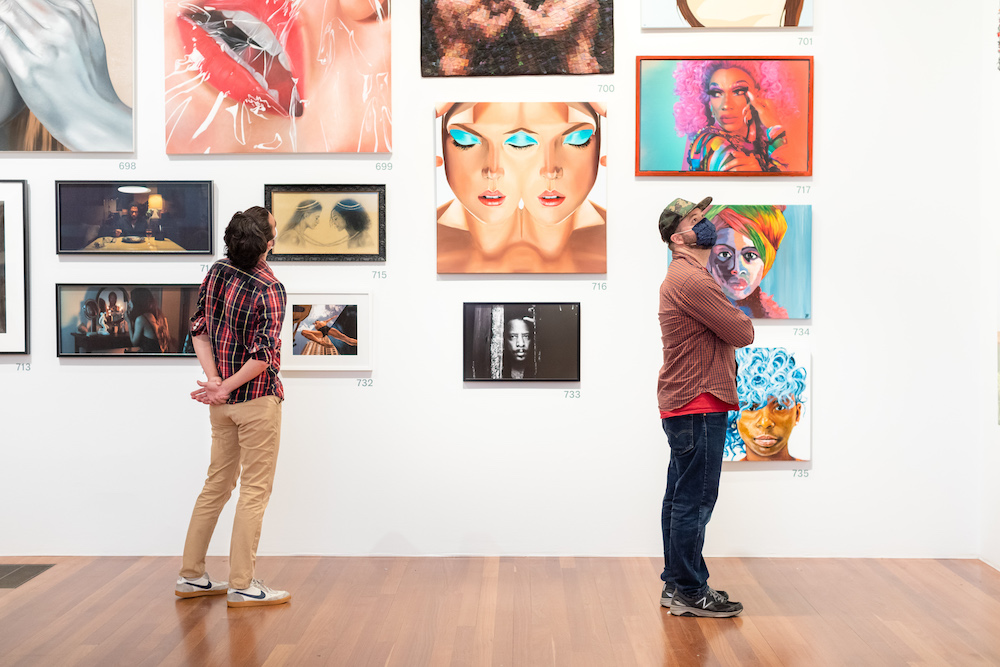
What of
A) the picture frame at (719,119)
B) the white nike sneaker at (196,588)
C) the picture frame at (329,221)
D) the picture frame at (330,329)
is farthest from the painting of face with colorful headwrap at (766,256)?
the white nike sneaker at (196,588)

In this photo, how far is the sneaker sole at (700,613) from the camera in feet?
10.4

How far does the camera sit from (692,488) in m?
3.18

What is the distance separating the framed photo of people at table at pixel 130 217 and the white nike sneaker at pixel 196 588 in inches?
62.4

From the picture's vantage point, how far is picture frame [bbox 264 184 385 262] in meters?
3.99

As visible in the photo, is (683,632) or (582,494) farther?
(582,494)

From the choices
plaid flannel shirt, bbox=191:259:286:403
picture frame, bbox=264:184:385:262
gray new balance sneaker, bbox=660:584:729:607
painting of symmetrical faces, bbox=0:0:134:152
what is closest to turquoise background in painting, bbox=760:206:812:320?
gray new balance sneaker, bbox=660:584:729:607

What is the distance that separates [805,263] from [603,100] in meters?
1.29

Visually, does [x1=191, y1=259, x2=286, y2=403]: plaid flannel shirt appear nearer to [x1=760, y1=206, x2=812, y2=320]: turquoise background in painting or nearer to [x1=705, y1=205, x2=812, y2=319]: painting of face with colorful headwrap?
[x1=705, y1=205, x2=812, y2=319]: painting of face with colorful headwrap

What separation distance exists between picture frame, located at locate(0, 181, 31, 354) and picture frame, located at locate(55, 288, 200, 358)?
185 mm

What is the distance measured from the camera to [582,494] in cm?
402

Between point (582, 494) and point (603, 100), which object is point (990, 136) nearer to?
point (603, 100)

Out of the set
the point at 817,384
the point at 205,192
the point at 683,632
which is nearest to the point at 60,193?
the point at 205,192

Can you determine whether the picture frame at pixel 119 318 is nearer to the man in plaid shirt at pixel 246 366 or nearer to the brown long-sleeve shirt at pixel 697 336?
the man in plaid shirt at pixel 246 366

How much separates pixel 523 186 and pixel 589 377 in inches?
39.9
